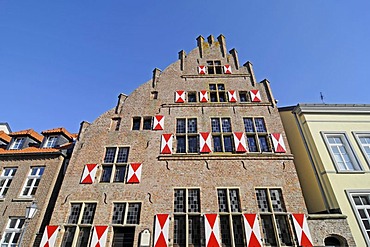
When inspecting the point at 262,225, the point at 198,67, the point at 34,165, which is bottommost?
the point at 262,225

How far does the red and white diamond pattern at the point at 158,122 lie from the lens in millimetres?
11797

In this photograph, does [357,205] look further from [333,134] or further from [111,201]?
[111,201]

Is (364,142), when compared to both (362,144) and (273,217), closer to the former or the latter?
(362,144)

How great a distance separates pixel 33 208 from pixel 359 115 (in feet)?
52.4

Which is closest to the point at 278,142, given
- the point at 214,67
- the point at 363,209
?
the point at 363,209

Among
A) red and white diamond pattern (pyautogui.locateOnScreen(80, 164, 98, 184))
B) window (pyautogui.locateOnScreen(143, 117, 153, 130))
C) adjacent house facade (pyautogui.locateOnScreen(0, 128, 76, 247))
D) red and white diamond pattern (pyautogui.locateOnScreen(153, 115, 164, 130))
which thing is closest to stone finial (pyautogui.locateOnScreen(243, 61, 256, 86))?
red and white diamond pattern (pyautogui.locateOnScreen(153, 115, 164, 130))

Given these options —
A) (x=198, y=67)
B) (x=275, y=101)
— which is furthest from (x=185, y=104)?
(x=275, y=101)

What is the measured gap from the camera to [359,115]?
1198 cm

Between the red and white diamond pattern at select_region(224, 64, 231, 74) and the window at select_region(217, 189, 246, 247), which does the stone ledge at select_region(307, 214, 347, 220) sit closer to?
the window at select_region(217, 189, 246, 247)

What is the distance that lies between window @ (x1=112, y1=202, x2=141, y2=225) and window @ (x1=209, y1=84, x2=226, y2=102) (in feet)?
23.7

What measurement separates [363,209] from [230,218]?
5.52 m

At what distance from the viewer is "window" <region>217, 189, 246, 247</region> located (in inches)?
333

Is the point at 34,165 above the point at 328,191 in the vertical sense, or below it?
above

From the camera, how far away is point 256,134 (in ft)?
37.1
